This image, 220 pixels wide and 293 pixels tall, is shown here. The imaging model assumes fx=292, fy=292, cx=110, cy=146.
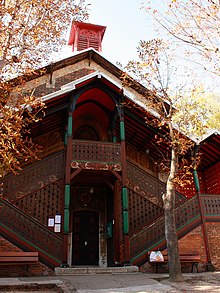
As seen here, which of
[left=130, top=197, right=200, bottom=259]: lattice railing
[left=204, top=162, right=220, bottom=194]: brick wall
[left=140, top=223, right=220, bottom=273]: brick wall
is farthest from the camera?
[left=204, top=162, right=220, bottom=194]: brick wall

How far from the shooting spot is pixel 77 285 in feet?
22.5

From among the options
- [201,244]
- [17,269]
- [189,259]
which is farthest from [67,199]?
[201,244]

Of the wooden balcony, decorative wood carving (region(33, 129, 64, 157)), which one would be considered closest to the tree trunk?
the wooden balcony

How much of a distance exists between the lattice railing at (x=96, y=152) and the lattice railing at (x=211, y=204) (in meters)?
3.91

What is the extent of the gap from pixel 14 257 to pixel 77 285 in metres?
2.98

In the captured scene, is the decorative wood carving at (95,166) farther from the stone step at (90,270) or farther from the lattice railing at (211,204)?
the lattice railing at (211,204)

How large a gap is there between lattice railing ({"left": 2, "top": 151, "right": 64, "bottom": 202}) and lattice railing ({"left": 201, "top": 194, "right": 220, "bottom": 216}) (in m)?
5.93

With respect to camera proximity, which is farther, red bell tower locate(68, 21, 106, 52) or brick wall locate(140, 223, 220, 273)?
red bell tower locate(68, 21, 106, 52)

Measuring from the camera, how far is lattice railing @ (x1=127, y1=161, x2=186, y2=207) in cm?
1251

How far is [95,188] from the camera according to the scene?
45.7ft

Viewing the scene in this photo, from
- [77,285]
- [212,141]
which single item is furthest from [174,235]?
[212,141]

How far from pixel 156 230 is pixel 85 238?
3787mm

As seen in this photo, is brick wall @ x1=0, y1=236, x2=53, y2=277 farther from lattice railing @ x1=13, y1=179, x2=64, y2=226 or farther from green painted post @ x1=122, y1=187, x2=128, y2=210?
green painted post @ x1=122, y1=187, x2=128, y2=210

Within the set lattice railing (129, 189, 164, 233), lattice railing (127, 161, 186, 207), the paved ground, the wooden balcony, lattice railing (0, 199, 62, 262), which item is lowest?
the paved ground
